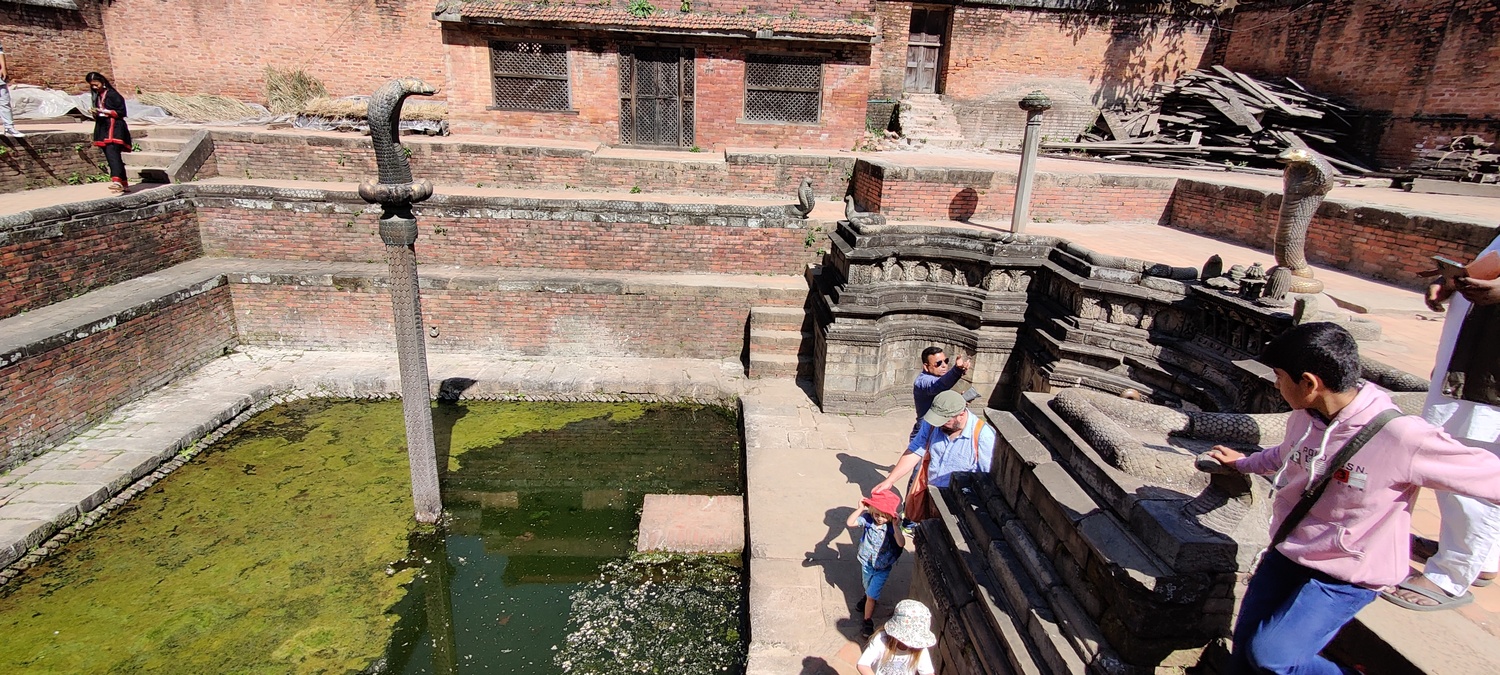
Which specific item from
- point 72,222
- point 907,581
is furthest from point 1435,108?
point 72,222

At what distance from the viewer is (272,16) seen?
44.1ft

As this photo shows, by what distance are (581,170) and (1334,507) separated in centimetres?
1047

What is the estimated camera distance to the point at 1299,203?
4.65 metres

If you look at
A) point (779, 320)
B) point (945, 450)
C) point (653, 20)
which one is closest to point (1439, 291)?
point (945, 450)

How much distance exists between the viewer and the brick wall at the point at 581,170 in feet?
34.6

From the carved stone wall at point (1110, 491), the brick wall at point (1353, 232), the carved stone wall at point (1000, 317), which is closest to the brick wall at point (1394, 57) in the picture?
the brick wall at point (1353, 232)

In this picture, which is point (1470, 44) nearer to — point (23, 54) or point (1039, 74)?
point (1039, 74)

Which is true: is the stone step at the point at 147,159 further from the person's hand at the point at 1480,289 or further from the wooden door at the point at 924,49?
the person's hand at the point at 1480,289

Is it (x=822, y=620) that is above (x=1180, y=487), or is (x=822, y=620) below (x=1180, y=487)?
below

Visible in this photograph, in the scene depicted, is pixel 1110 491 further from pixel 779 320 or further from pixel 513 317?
pixel 513 317

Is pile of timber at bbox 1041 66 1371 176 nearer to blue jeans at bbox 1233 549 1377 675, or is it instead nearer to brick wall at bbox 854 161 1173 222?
brick wall at bbox 854 161 1173 222

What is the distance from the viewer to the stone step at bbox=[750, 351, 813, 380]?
320 inches

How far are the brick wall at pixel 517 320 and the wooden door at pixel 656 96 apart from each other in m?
5.50

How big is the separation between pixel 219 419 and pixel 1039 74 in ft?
50.1
